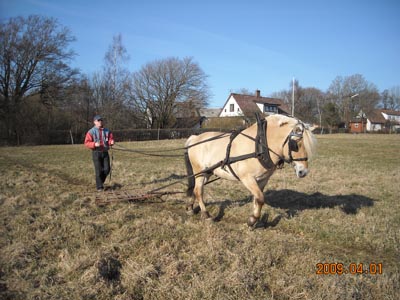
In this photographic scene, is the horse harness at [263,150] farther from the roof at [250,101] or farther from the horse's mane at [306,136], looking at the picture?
the roof at [250,101]

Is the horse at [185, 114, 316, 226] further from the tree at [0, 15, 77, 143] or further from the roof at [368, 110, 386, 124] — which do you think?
the roof at [368, 110, 386, 124]

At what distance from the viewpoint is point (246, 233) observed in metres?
4.46

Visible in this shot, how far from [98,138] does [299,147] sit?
5.01 meters

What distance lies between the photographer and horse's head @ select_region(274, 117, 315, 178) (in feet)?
14.0

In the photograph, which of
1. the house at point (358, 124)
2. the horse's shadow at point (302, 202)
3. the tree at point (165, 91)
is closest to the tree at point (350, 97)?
the house at point (358, 124)

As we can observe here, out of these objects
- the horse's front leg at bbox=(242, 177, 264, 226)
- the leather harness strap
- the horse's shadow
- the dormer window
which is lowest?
the horse's shadow

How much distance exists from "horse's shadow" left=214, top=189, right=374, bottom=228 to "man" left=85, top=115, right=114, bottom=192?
323cm

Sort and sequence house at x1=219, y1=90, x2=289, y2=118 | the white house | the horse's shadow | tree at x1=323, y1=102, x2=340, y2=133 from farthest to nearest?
1. the white house
2. tree at x1=323, y1=102, x2=340, y2=133
3. house at x1=219, y1=90, x2=289, y2=118
4. the horse's shadow

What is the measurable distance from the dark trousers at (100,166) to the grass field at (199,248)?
1.77 feet

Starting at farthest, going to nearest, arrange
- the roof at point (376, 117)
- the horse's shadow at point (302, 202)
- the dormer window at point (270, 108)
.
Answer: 1. the roof at point (376, 117)
2. the dormer window at point (270, 108)
3. the horse's shadow at point (302, 202)

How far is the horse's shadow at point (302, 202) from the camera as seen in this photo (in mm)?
5714

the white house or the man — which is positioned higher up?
the white house

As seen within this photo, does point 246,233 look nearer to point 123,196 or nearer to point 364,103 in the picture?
point 123,196

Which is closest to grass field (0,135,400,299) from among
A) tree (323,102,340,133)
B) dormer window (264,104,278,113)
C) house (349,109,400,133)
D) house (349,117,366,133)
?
dormer window (264,104,278,113)
